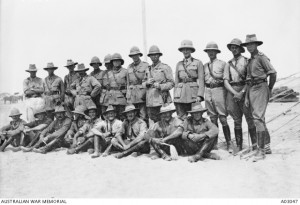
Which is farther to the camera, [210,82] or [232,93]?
[210,82]

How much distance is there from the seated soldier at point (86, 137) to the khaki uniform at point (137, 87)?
89 centimetres

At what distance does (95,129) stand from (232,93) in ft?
→ 9.60

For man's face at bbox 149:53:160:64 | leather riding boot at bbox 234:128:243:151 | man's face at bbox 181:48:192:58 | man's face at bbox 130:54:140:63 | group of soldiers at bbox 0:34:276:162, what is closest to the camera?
group of soldiers at bbox 0:34:276:162

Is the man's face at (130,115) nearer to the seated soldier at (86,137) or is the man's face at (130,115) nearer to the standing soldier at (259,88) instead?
the seated soldier at (86,137)

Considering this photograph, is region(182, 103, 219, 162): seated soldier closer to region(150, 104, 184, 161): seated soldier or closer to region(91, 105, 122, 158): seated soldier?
region(150, 104, 184, 161): seated soldier

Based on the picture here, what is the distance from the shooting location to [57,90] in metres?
8.97

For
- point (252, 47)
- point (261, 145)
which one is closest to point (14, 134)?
point (261, 145)

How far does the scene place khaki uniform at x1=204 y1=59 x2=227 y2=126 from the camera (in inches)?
279

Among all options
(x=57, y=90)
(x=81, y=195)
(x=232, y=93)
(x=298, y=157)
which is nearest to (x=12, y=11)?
(x=57, y=90)

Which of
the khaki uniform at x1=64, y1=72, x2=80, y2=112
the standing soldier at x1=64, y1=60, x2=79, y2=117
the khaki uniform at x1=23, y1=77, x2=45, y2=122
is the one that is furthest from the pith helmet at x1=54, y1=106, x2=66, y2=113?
the khaki uniform at x1=23, y1=77, x2=45, y2=122

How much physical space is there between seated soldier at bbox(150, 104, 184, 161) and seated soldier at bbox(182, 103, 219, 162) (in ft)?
0.42

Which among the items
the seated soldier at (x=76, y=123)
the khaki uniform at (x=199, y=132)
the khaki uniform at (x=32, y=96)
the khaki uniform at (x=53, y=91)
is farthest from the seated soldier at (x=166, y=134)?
the khaki uniform at (x=32, y=96)

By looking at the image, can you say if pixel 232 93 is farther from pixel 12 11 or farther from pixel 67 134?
pixel 12 11

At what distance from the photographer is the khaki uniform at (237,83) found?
6.74 metres
